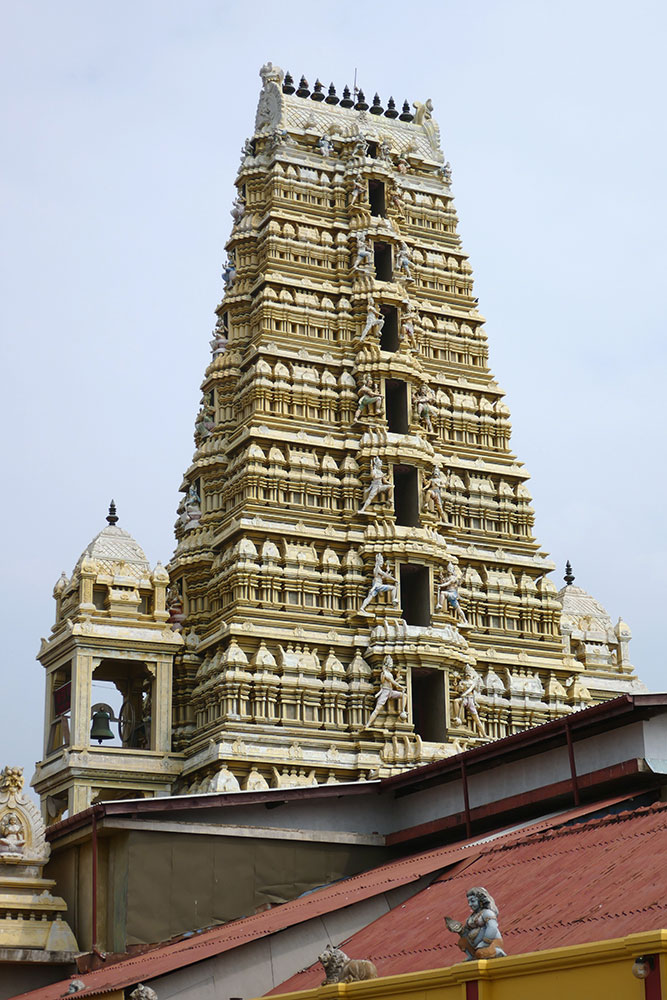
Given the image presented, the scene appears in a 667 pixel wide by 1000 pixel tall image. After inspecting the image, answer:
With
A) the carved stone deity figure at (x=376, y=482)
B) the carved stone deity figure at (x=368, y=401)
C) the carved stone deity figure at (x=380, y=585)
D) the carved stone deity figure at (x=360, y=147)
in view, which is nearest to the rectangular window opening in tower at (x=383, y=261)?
the carved stone deity figure at (x=360, y=147)

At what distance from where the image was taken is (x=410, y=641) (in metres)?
43.3

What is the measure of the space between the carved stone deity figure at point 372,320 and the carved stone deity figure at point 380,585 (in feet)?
24.5

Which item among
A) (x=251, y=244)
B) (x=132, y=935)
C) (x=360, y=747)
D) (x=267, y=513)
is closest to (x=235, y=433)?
(x=267, y=513)

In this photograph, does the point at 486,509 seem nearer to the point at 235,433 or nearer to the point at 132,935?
the point at 235,433

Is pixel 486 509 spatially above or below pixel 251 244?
below

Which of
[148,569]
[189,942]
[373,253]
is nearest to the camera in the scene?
[189,942]

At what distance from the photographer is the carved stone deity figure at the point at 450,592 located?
44969 millimetres

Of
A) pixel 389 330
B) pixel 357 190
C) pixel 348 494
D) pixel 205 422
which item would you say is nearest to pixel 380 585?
pixel 348 494

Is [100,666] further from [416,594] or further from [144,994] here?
[144,994]

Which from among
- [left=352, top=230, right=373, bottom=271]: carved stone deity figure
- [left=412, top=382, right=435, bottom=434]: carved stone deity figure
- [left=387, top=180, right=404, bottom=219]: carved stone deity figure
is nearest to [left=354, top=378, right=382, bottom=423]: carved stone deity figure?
[left=412, top=382, right=435, bottom=434]: carved stone deity figure

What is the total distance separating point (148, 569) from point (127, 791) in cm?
601

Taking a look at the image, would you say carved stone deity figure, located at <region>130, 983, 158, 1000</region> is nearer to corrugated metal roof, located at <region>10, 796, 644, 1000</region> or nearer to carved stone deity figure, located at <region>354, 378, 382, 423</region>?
corrugated metal roof, located at <region>10, 796, 644, 1000</region>

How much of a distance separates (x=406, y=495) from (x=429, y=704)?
6.41 m

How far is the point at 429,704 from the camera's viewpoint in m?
44.2
